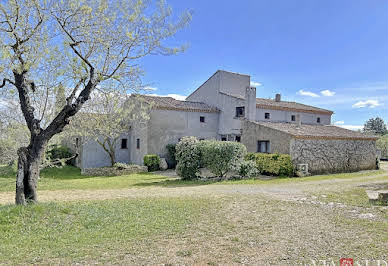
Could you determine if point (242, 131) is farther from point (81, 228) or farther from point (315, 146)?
point (81, 228)

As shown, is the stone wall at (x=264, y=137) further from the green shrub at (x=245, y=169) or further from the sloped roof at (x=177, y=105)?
the sloped roof at (x=177, y=105)

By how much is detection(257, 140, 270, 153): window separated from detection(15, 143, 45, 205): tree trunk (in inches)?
610

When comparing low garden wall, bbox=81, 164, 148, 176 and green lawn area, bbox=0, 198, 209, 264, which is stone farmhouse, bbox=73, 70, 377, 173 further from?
green lawn area, bbox=0, 198, 209, 264

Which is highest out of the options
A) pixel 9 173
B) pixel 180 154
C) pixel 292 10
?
pixel 292 10

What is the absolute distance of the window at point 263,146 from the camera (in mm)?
20078

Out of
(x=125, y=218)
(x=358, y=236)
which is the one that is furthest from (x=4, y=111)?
(x=358, y=236)

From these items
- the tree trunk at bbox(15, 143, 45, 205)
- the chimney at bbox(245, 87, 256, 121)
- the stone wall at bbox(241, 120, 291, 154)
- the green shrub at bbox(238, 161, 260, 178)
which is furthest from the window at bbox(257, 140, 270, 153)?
the tree trunk at bbox(15, 143, 45, 205)

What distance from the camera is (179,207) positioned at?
8.45m

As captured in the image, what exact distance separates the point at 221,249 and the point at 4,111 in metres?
16.6

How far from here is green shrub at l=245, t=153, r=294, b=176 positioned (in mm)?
17625

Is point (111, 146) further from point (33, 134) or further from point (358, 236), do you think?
point (358, 236)

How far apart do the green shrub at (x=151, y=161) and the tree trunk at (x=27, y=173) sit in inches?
587

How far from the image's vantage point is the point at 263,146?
20.4 metres

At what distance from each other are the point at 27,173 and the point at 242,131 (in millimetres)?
16667
